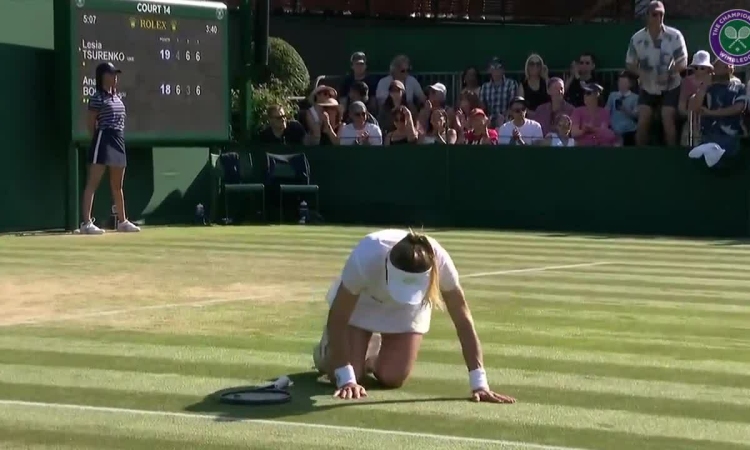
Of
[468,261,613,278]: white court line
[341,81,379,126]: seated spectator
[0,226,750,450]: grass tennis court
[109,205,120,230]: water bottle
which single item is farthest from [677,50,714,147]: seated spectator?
[109,205,120,230]: water bottle

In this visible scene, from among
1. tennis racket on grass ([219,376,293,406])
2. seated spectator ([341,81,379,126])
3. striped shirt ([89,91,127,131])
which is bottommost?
tennis racket on grass ([219,376,293,406])

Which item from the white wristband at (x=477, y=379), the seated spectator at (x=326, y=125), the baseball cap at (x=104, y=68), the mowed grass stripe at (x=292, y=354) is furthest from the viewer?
the seated spectator at (x=326, y=125)

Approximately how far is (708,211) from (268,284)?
866 cm

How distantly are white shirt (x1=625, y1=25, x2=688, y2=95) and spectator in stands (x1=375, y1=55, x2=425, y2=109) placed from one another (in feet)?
14.1

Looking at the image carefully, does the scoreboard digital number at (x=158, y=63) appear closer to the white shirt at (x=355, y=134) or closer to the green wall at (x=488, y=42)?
the white shirt at (x=355, y=134)

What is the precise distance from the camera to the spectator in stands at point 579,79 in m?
23.1

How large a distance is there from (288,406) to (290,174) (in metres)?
15.0

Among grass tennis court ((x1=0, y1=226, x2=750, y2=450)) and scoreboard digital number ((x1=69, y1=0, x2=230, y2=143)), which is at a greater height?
scoreboard digital number ((x1=69, y1=0, x2=230, y2=143))

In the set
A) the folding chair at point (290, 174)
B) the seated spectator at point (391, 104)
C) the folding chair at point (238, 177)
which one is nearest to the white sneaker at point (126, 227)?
the folding chair at point (238, 177)

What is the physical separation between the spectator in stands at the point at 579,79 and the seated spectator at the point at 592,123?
722 mm

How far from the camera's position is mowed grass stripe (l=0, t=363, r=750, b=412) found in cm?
812

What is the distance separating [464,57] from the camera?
89.4ft

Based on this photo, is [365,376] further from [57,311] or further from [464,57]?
[464,57]

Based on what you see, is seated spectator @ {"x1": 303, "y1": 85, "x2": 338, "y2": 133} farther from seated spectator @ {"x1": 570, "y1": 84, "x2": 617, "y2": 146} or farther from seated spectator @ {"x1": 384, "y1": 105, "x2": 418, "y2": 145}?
seated spectator @ {"x1": 570, "y1": 84, "x2": 617, "y2": 146}
